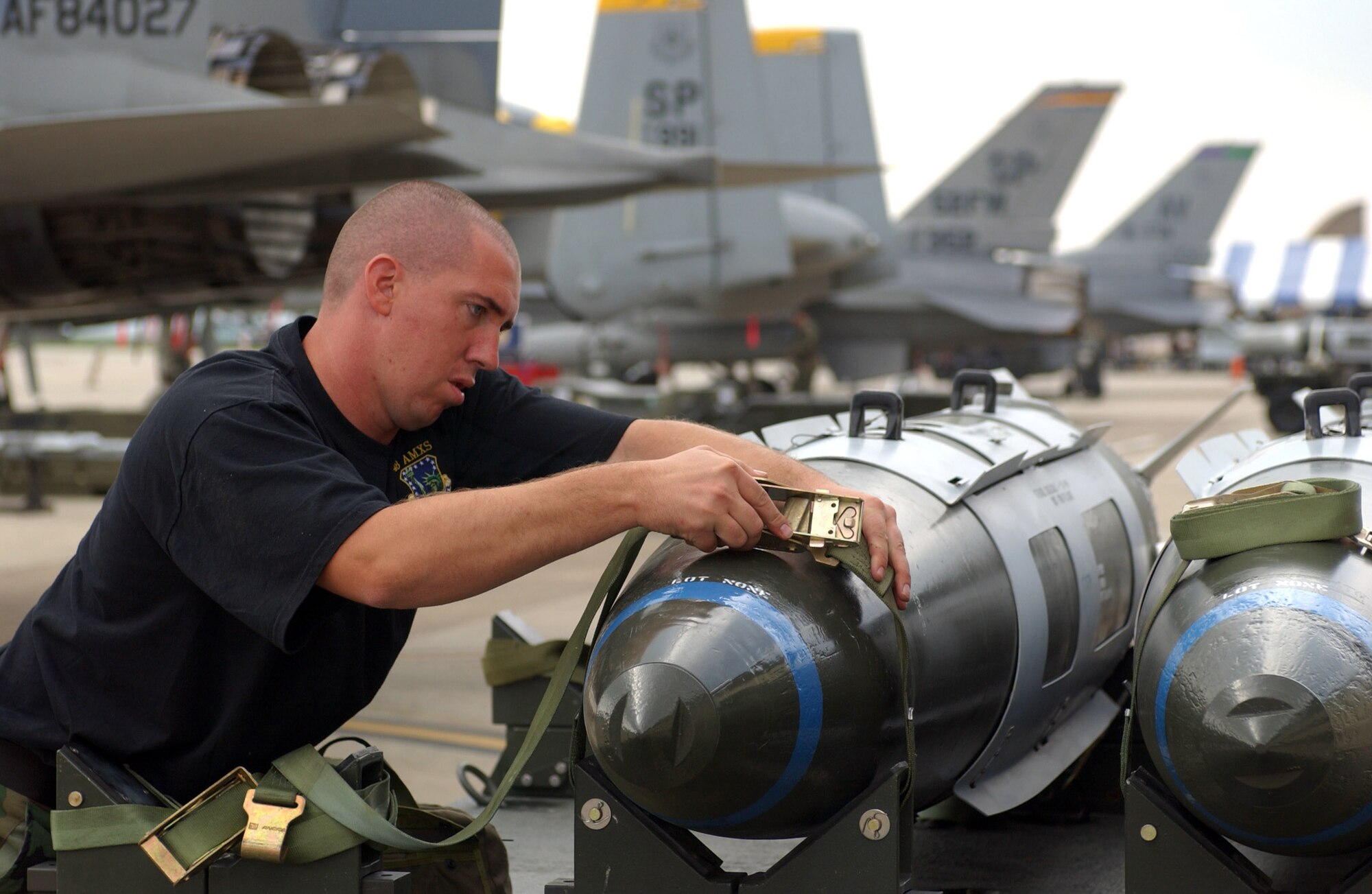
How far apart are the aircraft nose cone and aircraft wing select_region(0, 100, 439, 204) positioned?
5.76m

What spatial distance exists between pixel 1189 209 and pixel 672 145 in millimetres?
16365

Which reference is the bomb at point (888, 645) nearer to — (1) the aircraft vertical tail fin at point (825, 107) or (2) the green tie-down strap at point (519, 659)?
(2) the green tie-down strap at point (519, 659)

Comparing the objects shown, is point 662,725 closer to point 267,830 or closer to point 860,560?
point 860,560

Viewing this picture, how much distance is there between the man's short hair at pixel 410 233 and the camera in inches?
93.8

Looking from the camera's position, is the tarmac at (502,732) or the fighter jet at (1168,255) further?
the fighter jet at (1168,255)

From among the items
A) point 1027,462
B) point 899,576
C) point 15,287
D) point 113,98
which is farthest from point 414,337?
point 15,287

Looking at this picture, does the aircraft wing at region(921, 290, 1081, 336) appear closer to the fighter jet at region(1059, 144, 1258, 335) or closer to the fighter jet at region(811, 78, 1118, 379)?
the fighter jet at region(811, 78, 1118, 379)

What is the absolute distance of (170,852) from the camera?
2.28 meters

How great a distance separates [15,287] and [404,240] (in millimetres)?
8433

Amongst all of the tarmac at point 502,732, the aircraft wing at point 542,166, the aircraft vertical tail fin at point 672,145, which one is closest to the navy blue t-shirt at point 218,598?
the tarmac at point 502,732

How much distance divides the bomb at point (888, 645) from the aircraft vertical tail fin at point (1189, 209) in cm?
2672

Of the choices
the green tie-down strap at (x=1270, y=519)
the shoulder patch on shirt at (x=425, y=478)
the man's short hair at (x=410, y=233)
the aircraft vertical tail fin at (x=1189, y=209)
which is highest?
the man's short hair at (x=410, y=233)

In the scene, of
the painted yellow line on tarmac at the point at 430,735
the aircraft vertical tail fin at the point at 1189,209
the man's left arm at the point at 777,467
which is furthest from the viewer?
the aircraft vertical tail fin at the point at 1189,209

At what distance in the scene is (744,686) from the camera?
2201mm
